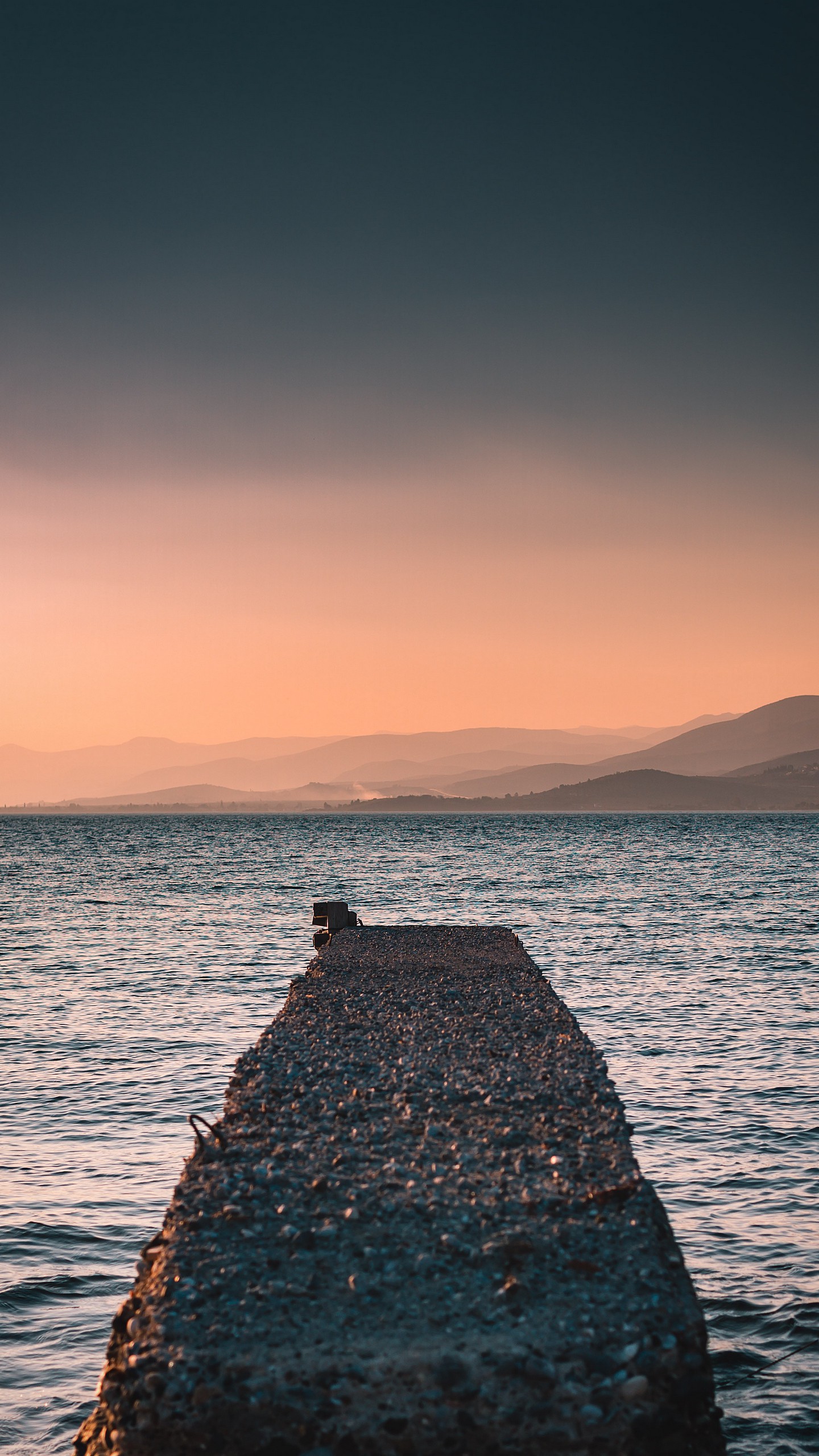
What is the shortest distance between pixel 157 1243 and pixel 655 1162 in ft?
28.3

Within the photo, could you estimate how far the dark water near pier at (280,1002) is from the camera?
32.1 ft

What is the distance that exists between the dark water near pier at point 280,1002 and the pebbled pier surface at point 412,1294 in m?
2.55

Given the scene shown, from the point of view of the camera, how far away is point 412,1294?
6.52 meters

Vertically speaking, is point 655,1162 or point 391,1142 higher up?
point 391,1142

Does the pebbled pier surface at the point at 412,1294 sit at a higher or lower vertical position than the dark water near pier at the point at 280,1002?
higher

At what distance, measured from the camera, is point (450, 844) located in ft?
414

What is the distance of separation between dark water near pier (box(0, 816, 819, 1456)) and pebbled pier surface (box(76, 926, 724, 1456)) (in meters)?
2.55

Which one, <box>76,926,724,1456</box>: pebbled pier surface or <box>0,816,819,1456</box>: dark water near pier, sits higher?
<box>76,926,724,1456</box>: pebbled pier surface

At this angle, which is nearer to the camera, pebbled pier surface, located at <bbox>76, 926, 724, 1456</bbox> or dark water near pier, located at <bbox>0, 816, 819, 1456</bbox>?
pebbled pier surface, located at <bbox>76, 926, 724, 1456</bbox>

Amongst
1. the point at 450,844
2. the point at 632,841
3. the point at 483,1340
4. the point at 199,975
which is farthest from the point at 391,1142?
the point at 632,841

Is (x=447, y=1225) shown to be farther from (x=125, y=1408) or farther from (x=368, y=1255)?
(x=125, y=1408)

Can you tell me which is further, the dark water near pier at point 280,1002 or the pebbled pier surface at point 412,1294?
the dark water near pier at point 280,1002

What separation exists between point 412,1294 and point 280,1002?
18.8 meters

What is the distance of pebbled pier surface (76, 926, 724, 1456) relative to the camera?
5.57 metres
